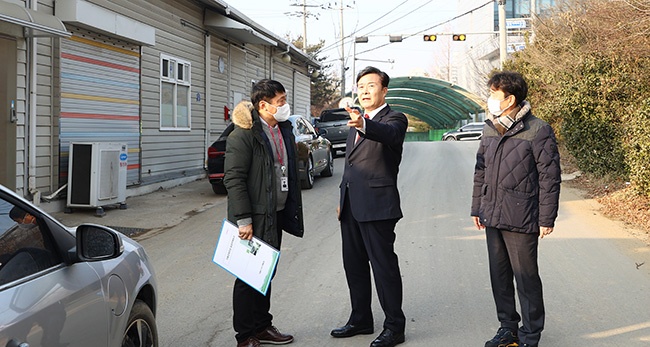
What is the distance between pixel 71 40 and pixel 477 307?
8.51 meters

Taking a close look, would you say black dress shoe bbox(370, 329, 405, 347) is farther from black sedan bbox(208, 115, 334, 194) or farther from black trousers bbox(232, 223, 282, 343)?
black sedan bbox(208, 115, 334, 194)

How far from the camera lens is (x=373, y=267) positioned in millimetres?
5121

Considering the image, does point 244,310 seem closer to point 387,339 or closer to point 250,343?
point 250,343

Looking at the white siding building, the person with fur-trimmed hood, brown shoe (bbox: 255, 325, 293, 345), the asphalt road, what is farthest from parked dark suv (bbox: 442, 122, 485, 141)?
brown shoe (bbox: 255, 325, 293, 345)

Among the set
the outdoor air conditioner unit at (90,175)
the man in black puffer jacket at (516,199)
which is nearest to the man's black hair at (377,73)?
the man in black puffer jacket at (516,199)

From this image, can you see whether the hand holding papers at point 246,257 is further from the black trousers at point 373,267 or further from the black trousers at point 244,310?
the black trousers at point 373,267

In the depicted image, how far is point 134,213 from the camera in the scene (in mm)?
11398

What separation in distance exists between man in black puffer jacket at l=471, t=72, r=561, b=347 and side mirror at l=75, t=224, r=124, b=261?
2.74 metres

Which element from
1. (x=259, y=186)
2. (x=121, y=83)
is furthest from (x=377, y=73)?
(x=121, y=83)

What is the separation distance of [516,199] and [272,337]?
209 cm

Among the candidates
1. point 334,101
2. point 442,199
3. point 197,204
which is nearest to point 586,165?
point 442,199

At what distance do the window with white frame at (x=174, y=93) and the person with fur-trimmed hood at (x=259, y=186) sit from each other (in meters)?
10.4

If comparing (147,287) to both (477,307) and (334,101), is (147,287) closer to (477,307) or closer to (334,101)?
(477,307)

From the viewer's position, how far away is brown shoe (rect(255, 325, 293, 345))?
16.7 feet
